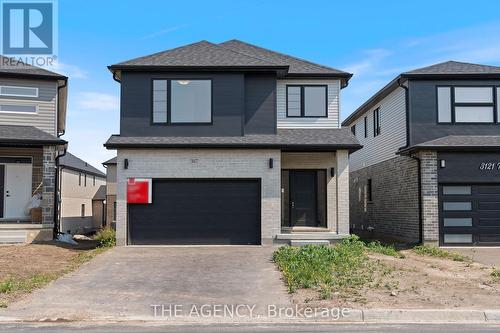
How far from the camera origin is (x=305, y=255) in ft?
44.6

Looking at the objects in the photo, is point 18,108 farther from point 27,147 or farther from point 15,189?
point 15,189

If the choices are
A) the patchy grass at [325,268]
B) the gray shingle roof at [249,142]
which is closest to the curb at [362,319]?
the patchy grass at [325,268]

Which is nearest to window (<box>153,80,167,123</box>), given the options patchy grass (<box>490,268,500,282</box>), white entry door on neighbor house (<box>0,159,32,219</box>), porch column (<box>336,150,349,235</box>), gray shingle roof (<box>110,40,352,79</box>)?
gray shingle roof (<box>110,40,352,79</box>)

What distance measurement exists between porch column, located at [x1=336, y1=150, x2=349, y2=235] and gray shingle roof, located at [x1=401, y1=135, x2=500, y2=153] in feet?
8.55

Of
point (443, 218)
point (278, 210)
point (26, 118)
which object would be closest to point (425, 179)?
point (443, 218)

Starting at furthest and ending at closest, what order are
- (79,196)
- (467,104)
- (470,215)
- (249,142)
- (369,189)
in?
(79,196) < (369,189) < (467,104) < (470,215) < (249,142)

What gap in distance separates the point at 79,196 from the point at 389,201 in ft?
59.0

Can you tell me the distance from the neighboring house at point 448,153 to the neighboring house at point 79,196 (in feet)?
54.4

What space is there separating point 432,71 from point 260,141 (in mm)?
7159

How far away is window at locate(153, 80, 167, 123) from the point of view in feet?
58.4

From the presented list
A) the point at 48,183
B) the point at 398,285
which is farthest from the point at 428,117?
the point at 48,183

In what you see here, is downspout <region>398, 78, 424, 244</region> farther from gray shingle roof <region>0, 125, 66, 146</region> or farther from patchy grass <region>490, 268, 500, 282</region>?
gray shingle roof <region>0, 125, 66, 146</region>

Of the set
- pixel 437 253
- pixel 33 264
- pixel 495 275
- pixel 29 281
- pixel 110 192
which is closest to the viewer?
pixel 29 281

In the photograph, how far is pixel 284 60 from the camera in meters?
20.5
